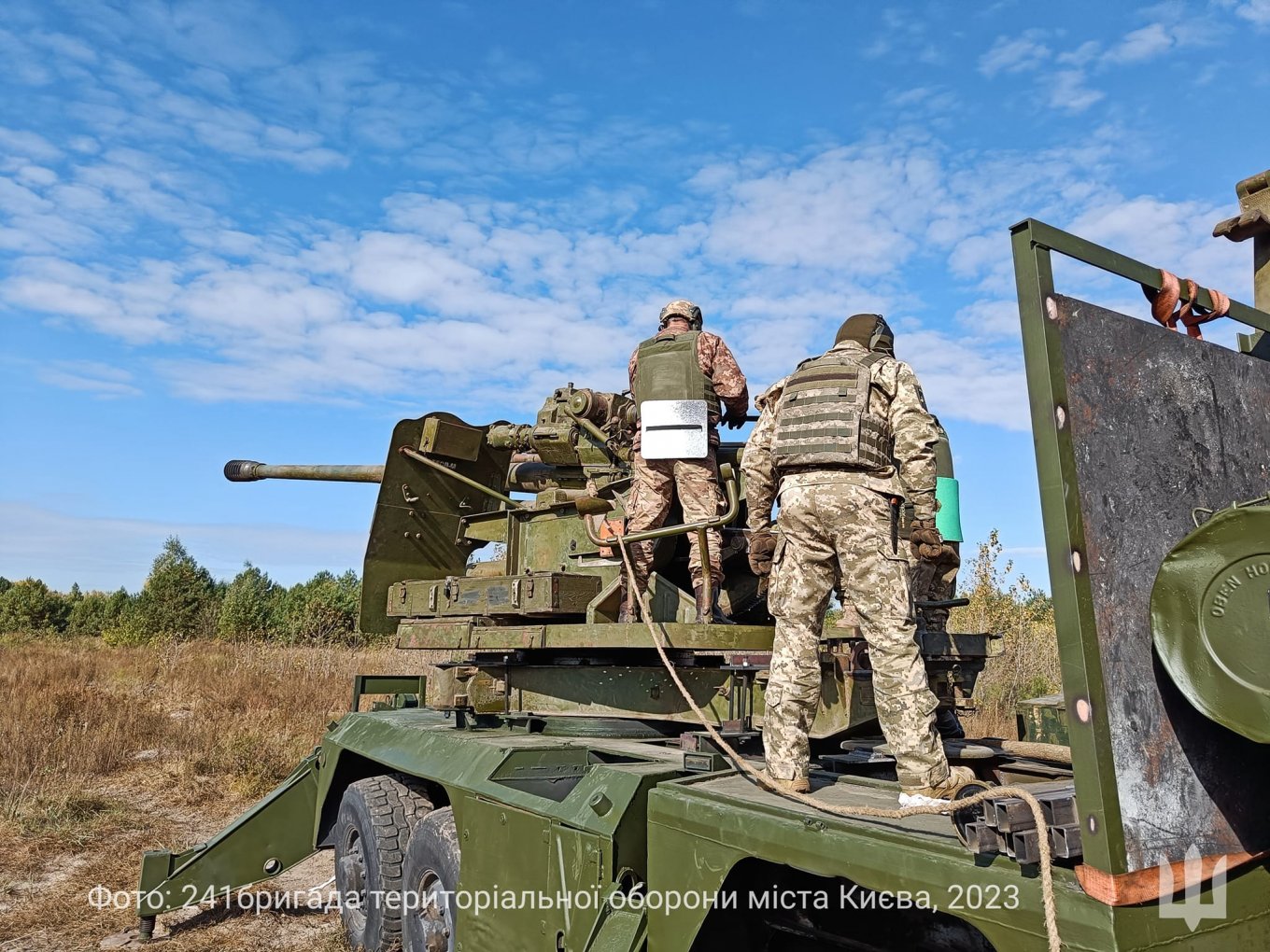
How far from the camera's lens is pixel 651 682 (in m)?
4.93

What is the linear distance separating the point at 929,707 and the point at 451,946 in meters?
2.52

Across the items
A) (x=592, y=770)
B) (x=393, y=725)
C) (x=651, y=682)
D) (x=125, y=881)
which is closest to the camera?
(x=592, y=770)

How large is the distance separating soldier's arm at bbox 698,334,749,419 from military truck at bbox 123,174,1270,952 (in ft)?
1.29

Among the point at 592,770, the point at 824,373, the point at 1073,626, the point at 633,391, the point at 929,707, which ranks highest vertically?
the point at 633,391

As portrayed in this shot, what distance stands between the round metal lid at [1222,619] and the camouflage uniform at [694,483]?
9.98 ft

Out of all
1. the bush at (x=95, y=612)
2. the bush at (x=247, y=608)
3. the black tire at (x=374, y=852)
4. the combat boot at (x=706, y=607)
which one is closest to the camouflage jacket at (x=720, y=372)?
the combat boot at (x=706, y=607)

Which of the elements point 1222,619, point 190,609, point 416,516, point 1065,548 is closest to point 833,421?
point 1065,548

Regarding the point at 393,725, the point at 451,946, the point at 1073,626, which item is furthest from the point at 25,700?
the point at 1073,626

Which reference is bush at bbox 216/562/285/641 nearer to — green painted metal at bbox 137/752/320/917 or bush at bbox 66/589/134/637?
bush at bbox 66/589/134/637

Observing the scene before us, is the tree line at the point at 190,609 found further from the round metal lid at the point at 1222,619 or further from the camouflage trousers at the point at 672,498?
the round metal lid at the point at 1222,619

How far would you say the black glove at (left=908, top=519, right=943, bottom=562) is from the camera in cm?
333

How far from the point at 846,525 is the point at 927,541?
0.91 feet

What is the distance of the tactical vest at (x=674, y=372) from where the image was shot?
5.27 m

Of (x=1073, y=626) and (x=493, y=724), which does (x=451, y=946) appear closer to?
(x=493, y=724)
